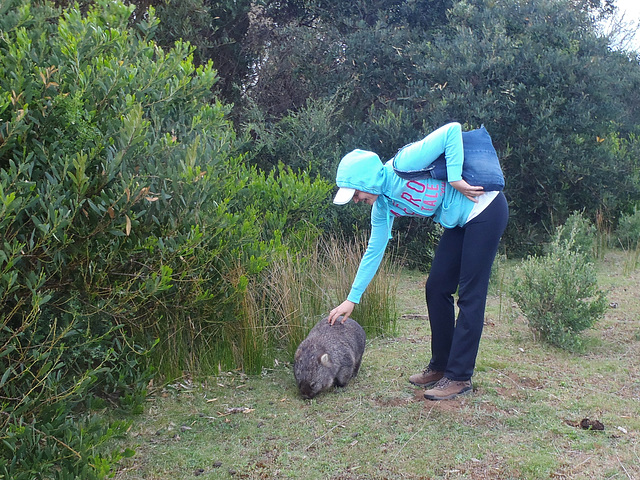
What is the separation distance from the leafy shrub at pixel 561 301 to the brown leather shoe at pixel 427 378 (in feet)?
4.91

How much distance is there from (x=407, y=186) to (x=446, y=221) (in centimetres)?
36

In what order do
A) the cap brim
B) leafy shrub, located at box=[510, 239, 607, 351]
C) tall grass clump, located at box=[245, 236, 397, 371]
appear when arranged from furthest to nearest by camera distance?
leafy shrub, located at box=[510, 239, 607, 351]
tall grass clump, located at box=[245, 236, 397, 371]
the cap brim

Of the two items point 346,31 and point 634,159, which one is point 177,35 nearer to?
point 346,31

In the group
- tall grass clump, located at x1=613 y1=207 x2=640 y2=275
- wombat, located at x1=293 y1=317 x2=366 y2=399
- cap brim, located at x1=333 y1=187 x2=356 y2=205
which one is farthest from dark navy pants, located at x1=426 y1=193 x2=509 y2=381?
tall grass clump, located at x1=613 y1=207 x2=640 y2=275

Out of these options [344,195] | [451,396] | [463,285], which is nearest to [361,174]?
[344,195]

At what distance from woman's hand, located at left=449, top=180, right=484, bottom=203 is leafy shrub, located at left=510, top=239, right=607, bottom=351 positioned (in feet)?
6.90

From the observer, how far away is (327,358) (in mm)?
4547

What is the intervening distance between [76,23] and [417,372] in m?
3.52

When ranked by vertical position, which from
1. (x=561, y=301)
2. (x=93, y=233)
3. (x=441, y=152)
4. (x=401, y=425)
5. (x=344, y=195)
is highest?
(x=441, y=152)

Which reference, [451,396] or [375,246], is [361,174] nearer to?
[375,246]

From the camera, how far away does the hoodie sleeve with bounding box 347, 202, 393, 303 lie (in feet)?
14.1

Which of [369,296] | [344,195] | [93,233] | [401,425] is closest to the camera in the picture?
[93,233]

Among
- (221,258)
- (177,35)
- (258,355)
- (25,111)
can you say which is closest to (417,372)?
(258,355)

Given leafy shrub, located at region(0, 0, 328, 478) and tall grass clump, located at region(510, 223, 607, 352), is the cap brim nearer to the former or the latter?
leafy shrub, located at region(0, 0, 328, 478)
